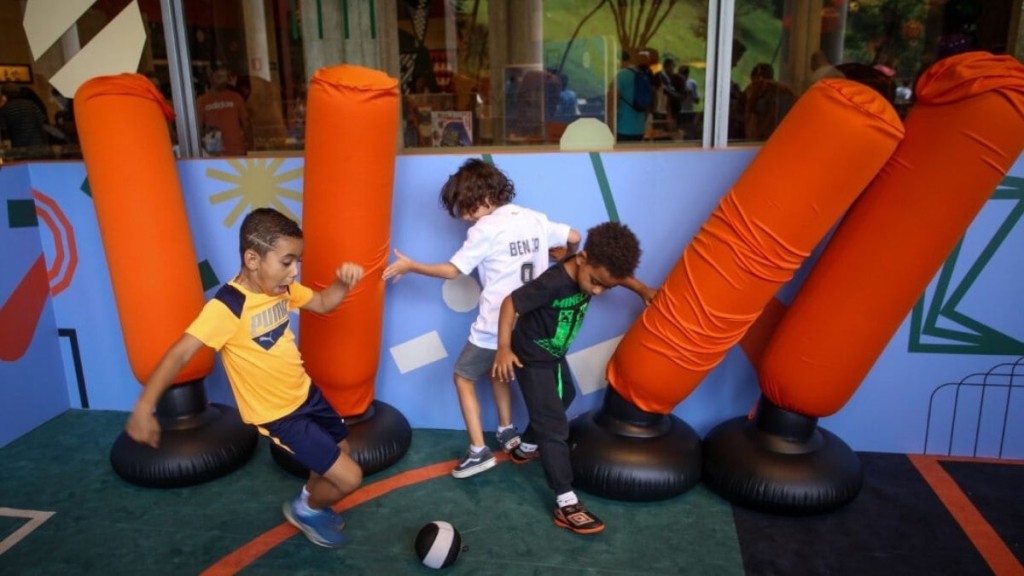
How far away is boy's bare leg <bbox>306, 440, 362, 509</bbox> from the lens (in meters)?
2.42

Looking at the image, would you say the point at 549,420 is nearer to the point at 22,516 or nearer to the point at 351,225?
the point at 351,225

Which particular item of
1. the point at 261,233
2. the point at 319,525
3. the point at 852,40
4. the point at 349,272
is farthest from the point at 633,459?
the point at 852,40

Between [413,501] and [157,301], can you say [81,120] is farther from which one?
[413,501]

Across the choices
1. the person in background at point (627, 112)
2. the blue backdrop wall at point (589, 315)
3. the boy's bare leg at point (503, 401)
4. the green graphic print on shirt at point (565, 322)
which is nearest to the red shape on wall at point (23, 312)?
the blue backdrop wall at point (589, 315)

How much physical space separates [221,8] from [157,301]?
10.7 meters

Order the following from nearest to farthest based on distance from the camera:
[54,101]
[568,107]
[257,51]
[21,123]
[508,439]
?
[508,439], [21,123], [568,107], [54,101], [257,51]

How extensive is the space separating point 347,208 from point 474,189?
537mm

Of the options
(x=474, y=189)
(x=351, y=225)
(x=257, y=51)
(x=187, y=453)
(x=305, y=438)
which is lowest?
(x=187, y=453)

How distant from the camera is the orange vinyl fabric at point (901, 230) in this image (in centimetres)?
217

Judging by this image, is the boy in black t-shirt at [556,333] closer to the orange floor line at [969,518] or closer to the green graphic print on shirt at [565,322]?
the green graphic print on shirt at [565,322]

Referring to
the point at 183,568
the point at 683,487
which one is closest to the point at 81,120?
the point at 183,568

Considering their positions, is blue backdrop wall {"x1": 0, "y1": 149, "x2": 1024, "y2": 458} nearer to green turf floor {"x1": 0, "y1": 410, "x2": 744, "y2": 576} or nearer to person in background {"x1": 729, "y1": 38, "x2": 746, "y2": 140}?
green turf floor {"x1": 0, "y1": 410, "x2": 744, "y2": 576}

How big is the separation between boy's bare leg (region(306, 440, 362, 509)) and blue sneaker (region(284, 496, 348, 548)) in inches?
1.6

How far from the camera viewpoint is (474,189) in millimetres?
2855
